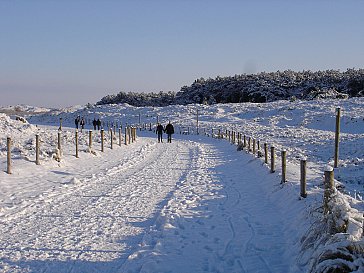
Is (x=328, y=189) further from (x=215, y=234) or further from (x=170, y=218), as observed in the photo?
(x=170, y=218)

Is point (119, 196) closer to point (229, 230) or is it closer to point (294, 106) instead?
point (229, 230)

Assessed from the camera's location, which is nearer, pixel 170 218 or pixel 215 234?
pixel 215 234

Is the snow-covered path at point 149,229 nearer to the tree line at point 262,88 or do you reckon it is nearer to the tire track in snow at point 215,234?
the tire track in snow at point 215,234

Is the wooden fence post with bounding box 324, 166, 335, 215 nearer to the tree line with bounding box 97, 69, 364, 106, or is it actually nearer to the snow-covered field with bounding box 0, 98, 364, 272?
the snow-covered field with bounding box 0, 98, 364, 272

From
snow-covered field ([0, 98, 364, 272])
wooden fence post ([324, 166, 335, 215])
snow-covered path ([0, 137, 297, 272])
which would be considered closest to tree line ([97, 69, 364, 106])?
snow-covered field ([0, 98, 364, 272])

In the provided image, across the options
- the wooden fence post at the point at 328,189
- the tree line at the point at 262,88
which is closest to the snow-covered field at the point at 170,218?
the wooden fence post at the point at 328,189

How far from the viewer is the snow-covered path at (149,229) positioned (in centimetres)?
677

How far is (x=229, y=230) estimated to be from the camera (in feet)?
28.6

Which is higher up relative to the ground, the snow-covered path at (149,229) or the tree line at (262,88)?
the tree line at (262,88)

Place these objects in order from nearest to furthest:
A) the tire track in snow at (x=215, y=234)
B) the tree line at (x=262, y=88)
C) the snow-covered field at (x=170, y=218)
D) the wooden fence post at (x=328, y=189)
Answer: the snow-covered field at (x=170, y=218)
the tire track in snow at (x=215, y=234)
the wooden fence post at (x=328, y=189)
the tree line at (x=262, y=88)

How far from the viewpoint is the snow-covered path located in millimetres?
6770

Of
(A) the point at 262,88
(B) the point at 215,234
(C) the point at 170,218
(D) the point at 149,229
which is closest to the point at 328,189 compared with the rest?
(B) the point at 215,234

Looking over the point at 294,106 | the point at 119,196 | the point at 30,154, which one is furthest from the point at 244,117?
the point at 119,196

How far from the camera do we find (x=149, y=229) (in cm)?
870
